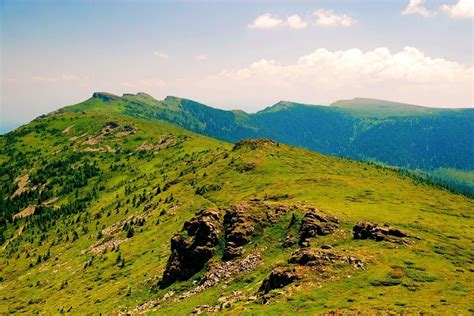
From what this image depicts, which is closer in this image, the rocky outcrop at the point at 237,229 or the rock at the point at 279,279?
the rock at the point at 279,279

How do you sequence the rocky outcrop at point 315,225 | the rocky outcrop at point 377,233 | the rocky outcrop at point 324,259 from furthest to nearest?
the rocky outcrop at point 315,225 < the rocky outcrop at point 377,233 < the rocky outcrop at point 324,259

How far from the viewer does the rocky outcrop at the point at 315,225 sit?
277 ft

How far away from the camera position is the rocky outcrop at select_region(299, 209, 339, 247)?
84.4m

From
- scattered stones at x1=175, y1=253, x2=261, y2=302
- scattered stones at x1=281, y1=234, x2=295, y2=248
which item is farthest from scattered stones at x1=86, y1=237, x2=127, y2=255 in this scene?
scattered stones at x1=281, y1=234, x2=295, y2=248

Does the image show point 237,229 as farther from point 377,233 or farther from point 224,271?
point 377,233

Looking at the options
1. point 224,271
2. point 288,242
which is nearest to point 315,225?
point 288,242

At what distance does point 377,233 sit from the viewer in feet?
261

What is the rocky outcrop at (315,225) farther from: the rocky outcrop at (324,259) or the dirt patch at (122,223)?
the dirt patch at (122,223)

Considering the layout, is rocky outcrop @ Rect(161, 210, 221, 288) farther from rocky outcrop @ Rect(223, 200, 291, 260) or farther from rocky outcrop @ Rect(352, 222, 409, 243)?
rocky outcrop @ Rect(352, 222, 409, 243)

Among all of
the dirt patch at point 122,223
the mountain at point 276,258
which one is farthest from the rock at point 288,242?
the dirt patch at point 122,223

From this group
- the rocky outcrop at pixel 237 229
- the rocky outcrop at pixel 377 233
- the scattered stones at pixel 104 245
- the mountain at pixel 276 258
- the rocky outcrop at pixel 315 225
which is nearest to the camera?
Answer: the mountain at pixel 276 258

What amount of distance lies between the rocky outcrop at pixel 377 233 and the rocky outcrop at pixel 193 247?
109 feet

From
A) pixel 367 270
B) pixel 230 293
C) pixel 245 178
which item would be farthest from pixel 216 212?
pixel 245 178

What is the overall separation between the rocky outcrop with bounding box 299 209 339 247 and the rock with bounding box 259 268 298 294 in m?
15.2
